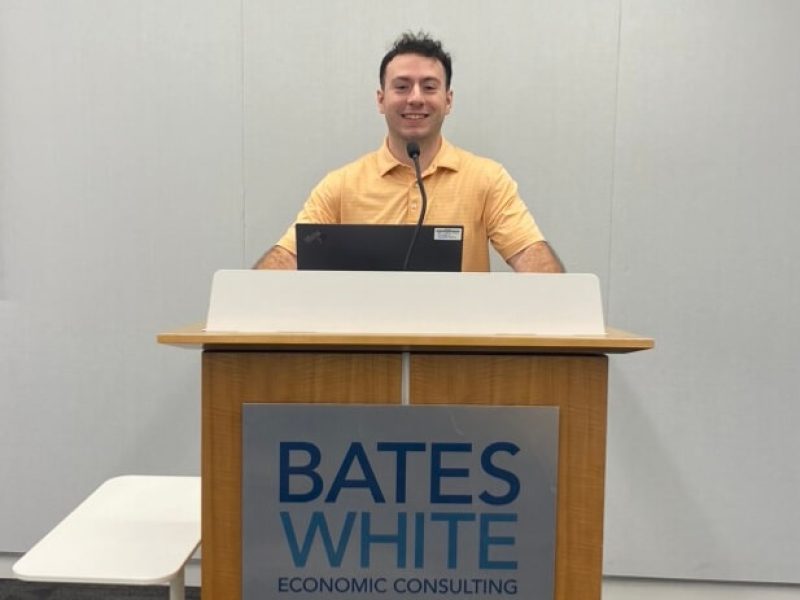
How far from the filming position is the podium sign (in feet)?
3.24

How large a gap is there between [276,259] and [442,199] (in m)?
0.56

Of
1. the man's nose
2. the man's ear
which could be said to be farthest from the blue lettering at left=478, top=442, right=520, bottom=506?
the man's ear

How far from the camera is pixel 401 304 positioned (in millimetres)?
1047

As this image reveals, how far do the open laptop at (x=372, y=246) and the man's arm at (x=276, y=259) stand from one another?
0.51m

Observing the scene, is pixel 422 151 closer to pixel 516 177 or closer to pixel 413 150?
pixel 516 177

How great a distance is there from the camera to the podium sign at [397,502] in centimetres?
99

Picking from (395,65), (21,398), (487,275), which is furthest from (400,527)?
(21,398)

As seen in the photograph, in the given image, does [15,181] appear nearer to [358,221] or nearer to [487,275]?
[358,221]

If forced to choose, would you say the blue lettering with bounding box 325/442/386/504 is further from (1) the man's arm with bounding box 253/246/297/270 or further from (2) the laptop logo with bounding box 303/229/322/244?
(1) the man's arm with bounding box 253/246/297/270

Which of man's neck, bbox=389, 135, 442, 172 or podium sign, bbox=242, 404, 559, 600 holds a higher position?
man's neck, bbox=389, 135, 442, 172

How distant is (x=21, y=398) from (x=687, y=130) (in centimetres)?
255

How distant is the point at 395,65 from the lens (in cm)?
188

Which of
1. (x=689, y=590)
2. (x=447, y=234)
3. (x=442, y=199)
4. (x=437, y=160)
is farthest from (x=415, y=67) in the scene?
(x=689, y=590)

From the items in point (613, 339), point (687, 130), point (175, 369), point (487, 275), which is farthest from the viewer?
point (175, 369)
